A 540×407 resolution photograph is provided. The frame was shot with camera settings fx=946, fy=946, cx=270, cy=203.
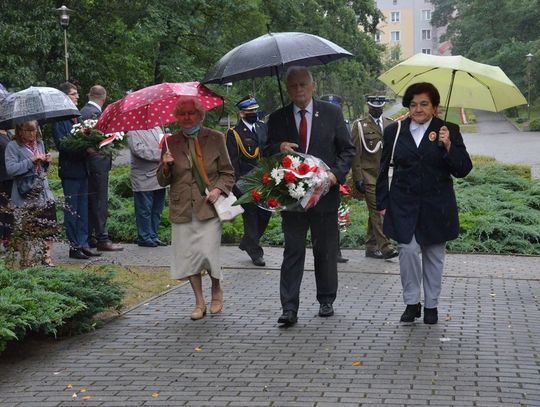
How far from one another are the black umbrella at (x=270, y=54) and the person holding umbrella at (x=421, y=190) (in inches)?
32.0

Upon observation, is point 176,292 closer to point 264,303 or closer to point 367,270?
point 264,303

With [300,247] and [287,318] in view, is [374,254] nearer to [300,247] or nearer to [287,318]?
[300,247]

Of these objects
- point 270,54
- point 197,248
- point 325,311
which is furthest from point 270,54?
point 325,311

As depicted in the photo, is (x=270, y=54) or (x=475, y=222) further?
(x=475, y=222)

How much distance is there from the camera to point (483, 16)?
281 feet

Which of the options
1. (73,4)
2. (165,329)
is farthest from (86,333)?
(73,4)

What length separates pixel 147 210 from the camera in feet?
41.3

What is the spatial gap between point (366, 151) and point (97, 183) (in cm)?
340

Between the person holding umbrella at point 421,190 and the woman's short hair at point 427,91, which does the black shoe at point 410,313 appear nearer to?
the person holding umbrella at point 421,190

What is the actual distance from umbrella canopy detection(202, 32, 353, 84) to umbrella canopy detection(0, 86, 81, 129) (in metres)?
2.42

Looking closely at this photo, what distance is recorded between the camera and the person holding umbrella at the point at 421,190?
7.68 m

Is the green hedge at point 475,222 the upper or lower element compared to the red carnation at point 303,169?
lower

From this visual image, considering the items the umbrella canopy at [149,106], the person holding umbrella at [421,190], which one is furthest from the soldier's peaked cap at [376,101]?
the umbrella canopy at [149,106]

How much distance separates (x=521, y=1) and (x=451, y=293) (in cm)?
7761
